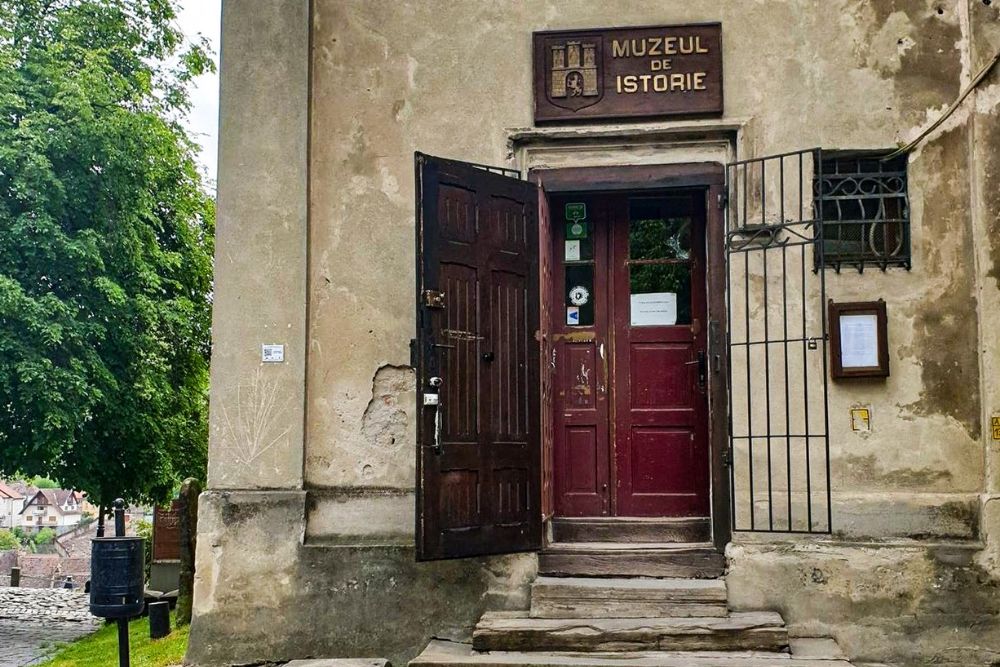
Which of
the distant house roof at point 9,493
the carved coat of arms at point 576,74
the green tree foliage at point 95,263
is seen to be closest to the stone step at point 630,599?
the carved coat of arms at point 576,74

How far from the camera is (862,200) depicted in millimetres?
6488

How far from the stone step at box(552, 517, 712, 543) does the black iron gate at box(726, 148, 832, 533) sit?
1.27 ft

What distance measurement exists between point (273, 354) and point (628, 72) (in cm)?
305

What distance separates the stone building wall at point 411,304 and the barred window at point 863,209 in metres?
0.09

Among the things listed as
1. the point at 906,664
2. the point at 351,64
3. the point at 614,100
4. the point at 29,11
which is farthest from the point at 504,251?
the point at 29,11

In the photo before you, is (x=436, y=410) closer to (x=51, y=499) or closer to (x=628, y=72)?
(x=628, y=72)

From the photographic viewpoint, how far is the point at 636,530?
21.8ft

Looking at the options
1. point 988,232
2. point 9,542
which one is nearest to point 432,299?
point 988,232

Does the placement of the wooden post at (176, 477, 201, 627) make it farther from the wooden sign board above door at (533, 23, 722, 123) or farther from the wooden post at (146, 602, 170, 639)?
the wooden sign board above door at (533, 23, 722, 123)

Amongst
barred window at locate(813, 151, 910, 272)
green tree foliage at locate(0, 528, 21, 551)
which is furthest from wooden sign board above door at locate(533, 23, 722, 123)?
green tree foliage at locate(0, 528, 21, 551)

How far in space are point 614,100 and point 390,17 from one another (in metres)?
1.67

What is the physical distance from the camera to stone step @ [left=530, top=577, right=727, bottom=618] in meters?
5.95

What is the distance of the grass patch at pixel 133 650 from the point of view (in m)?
9.15

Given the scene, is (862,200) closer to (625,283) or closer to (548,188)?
(625,283)
